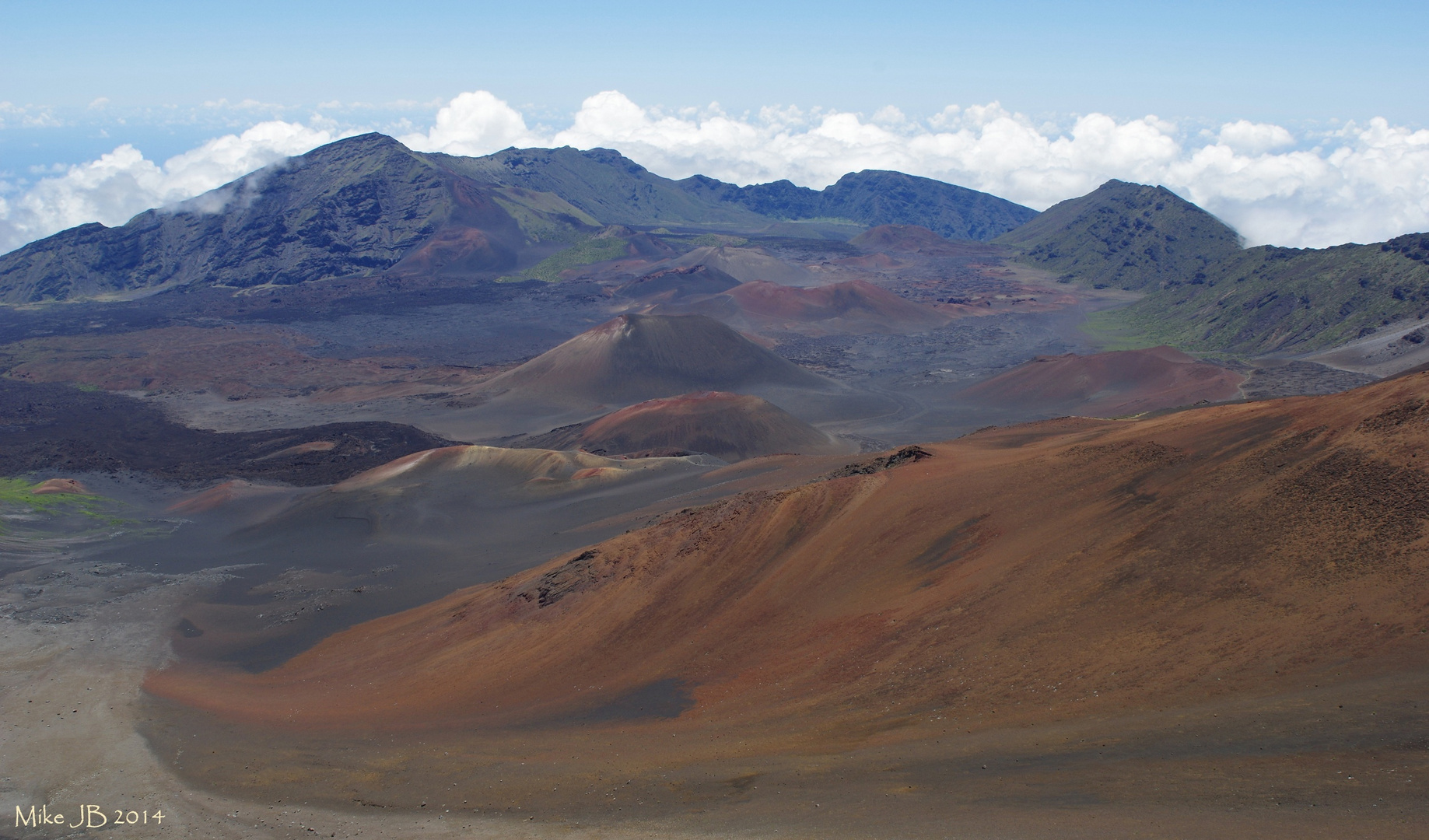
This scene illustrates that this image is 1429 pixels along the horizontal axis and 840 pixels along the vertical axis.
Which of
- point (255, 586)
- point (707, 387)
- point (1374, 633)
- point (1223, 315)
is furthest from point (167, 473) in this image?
point (1223, 315)

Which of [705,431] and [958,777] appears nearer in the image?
[958,777]

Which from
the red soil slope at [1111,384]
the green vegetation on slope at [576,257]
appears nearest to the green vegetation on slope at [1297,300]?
the red soil slope at [1111,384]

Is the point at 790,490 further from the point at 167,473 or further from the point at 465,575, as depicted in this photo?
the point at 167,473

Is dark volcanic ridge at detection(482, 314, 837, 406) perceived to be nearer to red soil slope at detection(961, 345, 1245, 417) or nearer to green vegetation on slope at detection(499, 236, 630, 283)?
red soil slope at detection(961, 345, 1245, 417)

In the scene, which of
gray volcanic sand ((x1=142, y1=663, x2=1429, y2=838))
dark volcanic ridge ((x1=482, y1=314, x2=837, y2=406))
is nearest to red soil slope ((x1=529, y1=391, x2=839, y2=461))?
dark volcanic ridge ((x1=482, y1=314, x2=837, y2=406))

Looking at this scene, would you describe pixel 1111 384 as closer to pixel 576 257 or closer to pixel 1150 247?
pixel 1150 247
